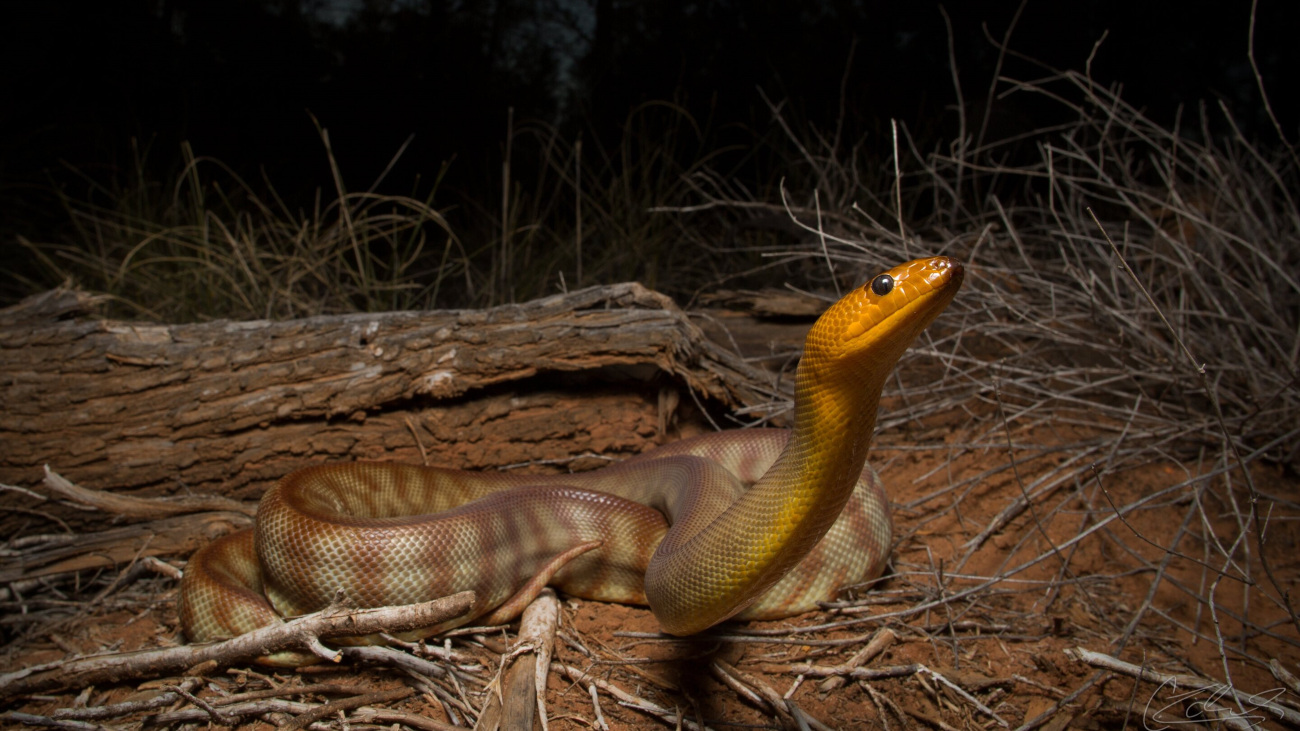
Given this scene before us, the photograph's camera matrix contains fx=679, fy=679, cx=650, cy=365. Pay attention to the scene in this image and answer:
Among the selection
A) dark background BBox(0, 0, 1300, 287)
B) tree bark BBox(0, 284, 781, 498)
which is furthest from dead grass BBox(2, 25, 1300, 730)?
dark background BBox(0, 0, 1300, 287)

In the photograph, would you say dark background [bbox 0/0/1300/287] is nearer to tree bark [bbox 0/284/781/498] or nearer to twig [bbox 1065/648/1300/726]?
tree bark [bbox 0/284/781/498]

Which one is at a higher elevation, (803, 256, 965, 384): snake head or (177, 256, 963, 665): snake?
(803, 256, 965, 384): snake head

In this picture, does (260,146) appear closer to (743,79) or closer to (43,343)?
(43,343)

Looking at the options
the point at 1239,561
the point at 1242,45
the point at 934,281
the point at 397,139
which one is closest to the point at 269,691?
the point at 934,281

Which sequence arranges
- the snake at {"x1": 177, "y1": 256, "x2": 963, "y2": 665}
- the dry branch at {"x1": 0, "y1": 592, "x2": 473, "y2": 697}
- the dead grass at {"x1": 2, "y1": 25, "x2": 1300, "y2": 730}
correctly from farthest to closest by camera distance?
the dead grass at {"x1": 2, "y1": 25, "x2": 1300, "y2": 730} < the dry branch at {"x1": 0, "y1": 592, "x2": 473, "y2": 697} < the snake at {"x1": 177, "y1": 256, "x2": 963, "y2": 665}

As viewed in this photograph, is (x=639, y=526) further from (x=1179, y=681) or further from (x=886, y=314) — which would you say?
(x=1179, y=681)

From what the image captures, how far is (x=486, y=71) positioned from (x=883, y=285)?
221 inches

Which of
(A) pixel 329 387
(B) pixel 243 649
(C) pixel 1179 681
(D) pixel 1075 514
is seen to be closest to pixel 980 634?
(C) pixel 1179 681

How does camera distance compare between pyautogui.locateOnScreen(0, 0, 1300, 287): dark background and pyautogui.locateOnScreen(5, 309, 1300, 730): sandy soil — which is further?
pyautogui.locateOnScreen(0, 0, 1300, 287): dark background

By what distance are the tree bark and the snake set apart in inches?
10.3

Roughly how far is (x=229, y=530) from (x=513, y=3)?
5.04 m

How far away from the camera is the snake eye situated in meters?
1.35

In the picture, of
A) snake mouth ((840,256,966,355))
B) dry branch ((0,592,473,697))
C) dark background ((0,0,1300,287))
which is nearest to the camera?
snake mouth ((840,256,966,355))

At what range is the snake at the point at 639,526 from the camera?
57.6 inches
